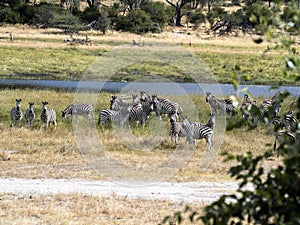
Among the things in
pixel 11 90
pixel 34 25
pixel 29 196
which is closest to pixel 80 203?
pixel 29 196

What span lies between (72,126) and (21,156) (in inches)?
199

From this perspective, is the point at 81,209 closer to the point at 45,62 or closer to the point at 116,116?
the point at 116,116

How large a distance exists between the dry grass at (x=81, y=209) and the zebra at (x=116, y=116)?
9146 mm

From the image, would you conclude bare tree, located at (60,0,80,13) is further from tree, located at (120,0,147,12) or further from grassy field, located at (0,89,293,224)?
grassy field, located at (0,89,293,224)

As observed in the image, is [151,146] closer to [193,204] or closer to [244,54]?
[193,204]

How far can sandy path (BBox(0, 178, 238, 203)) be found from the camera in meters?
12.9

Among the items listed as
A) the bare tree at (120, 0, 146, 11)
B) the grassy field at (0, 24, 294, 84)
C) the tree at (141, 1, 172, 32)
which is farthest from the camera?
the bare tree at (120, 0, 146, 11)

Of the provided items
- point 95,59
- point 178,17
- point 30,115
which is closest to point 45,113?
point 30,115

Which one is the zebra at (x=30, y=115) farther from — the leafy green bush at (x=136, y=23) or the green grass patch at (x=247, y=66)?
the leafy green bush at (x=136, y=23)

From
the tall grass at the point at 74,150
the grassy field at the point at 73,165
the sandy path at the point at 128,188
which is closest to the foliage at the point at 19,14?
the grassy field at the point at 73,165

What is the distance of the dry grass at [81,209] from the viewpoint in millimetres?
10703

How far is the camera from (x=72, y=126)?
22.0 metres

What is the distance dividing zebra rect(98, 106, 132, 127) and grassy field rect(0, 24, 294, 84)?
16.8m

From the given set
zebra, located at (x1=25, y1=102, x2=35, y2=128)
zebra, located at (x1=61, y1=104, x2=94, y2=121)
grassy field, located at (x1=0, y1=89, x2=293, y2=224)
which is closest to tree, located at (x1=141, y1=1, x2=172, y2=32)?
grassy field, located at (x1=0, y1=89, x2=293, y2=224)
